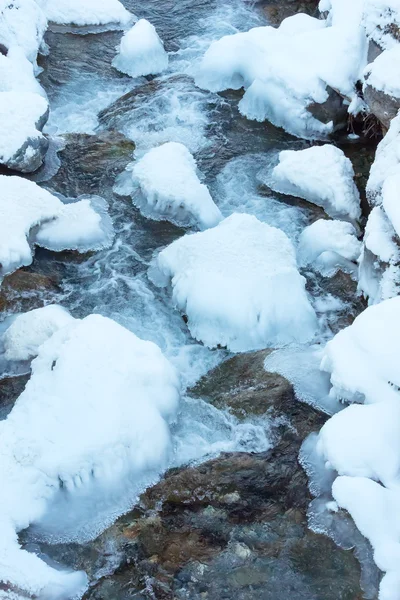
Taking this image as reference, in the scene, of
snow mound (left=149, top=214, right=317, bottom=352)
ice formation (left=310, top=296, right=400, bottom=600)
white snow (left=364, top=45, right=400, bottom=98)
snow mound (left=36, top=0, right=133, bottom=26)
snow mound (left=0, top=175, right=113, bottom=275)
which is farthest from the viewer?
snow mound (left=36, top=0, right=133, bottom=26)

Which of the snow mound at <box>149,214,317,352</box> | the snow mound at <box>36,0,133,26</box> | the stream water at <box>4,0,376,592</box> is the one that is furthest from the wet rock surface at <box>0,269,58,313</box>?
the snow mound at <box>36,0,133,26</box>

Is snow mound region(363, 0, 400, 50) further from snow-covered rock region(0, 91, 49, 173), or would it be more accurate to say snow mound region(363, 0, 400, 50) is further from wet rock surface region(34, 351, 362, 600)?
wet rock surface region(34, 351, 362, 600)

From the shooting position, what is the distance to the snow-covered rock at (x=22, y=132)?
702 cm

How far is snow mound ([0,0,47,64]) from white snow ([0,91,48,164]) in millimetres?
1531

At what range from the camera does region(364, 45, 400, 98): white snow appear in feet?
21.8

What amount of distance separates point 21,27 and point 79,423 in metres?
6.40

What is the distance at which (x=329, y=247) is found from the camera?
6.32 metres

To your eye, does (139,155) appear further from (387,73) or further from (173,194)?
(387,73)

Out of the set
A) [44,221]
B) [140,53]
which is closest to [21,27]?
[140,53]

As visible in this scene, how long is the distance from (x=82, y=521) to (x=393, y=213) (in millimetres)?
3230

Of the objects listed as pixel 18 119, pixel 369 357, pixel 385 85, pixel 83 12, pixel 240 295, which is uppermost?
pixel 385 85

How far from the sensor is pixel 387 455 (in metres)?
4.14

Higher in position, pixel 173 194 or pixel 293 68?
pixel 293 68

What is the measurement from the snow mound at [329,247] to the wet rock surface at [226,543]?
1873 millimetres
